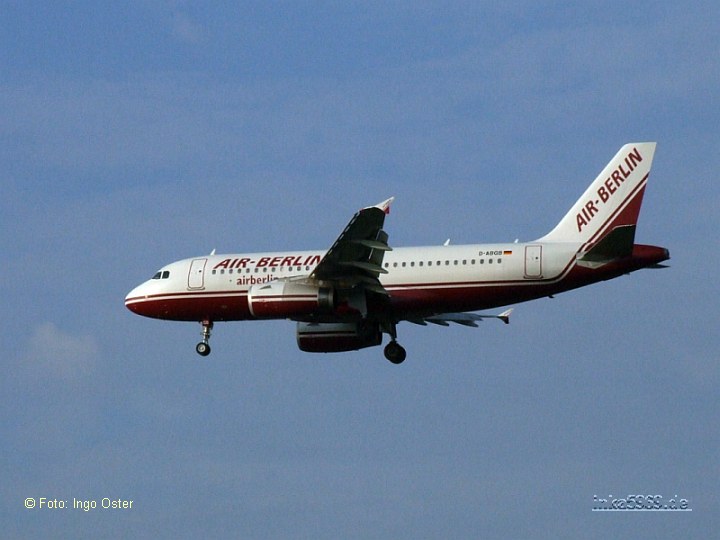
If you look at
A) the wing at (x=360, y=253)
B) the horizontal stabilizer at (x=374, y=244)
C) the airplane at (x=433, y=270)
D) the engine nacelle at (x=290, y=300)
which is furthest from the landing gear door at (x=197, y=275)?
the horizontal stabilizer at (x=374, y=244)

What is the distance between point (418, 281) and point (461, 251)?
1.81 m

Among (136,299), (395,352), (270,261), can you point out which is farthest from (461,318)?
(136,299)

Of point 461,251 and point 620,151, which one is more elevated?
point 620,151

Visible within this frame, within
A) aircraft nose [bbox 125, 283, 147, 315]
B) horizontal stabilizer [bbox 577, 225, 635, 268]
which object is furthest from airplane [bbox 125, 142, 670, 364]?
aircraft nose [bbox 125, 283, 147, 315]

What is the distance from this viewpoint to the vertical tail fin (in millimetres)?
51906

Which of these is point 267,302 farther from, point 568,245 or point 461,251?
point 568,245

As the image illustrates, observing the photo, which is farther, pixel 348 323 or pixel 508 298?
pixel 348 323

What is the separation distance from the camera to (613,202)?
52.1m

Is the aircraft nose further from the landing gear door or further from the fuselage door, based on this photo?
the fuselage door

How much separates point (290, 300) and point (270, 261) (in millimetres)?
4315

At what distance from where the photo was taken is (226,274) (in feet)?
181

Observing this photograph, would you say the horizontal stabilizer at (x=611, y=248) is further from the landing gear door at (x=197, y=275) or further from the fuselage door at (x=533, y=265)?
the landing gear door at (x=197, y=275)

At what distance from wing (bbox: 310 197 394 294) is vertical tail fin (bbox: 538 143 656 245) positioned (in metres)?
6.12

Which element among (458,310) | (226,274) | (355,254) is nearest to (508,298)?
(458,310)
